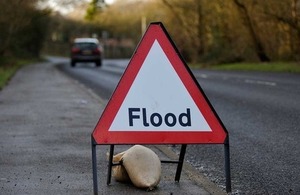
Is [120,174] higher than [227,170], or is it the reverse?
[227,170]

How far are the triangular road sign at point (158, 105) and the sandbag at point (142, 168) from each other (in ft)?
1.46

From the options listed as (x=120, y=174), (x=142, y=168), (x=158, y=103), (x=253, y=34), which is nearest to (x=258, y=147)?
(x=120, y=174)

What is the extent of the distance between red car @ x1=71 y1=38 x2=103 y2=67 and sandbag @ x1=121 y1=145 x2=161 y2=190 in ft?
131

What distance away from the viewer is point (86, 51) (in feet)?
153

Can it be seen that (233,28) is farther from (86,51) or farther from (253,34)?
(86,51)

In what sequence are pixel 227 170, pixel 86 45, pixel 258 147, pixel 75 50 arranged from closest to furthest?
pixel 227 170 < pixel 258 147 < pixel 75 50 < pixel 86 45

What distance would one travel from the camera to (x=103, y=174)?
23.0ft

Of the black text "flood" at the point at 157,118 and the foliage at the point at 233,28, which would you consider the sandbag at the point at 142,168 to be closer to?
the black text "flood" at the point at 157,118

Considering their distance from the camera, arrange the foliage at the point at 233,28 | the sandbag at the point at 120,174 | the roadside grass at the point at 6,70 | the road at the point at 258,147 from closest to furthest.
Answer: the sandbag at the point at 120,174 < the road at the point at 258,147 < the roadside grass at the point at 6,70 < the foliage at the point at 233,28

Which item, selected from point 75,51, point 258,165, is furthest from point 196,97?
point 75,51

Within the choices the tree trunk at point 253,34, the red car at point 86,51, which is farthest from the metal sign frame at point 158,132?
the red car at point 86,51

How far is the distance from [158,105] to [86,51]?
40899 millimetres

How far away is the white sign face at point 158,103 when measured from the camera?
5918 mm

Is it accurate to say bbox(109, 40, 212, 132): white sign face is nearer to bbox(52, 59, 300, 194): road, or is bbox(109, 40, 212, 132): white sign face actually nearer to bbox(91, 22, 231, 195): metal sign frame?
bbox(91, 22, 231, 195): metal sign frame
